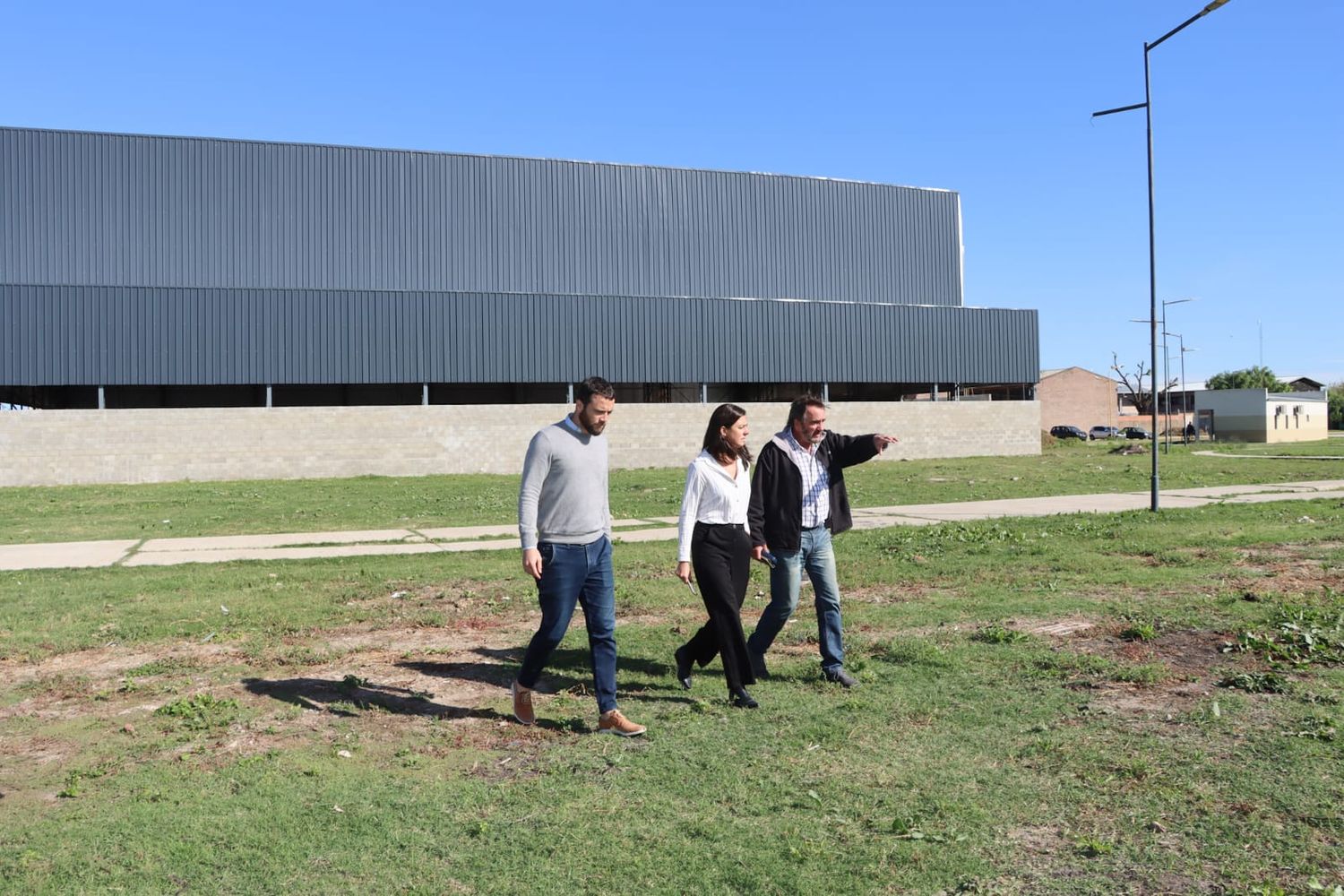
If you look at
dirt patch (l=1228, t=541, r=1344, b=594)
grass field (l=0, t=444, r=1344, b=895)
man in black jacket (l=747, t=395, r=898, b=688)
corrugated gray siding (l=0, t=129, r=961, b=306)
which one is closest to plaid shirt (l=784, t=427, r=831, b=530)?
man in black jacket (l=747, t=395, r=898, b=688)

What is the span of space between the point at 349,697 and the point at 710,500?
2.59m

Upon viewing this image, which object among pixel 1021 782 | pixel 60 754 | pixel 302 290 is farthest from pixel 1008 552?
pixel 302 290

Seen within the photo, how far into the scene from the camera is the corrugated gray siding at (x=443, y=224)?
36844mm

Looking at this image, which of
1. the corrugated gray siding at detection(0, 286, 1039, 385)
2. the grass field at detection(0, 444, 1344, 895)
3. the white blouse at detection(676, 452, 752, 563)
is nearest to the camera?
the grass field at detection(0, 444, 1344, 895)

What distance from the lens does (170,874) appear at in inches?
160

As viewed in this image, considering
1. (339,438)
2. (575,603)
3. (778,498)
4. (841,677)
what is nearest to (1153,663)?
(841,677)

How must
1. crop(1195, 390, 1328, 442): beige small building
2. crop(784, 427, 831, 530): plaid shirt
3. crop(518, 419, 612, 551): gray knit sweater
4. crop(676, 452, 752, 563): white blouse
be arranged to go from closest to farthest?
1. crop(518, 419, 612, 551): gray knit sweater
2. crop(676, 452, 752, 563): white blouse
3. crop(784, 427, 831, 530): plaid shirt
4. crop(1195, 390, 1328, 442): beige small building

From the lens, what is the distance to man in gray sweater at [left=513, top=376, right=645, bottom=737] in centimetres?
595

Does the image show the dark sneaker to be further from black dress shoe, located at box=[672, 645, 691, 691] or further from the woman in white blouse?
black dress shoe, located at box=[672, 645, 691, 691]

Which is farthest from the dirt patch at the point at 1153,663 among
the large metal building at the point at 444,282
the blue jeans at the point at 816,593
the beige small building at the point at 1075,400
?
the beige small building at the point at 1075,400

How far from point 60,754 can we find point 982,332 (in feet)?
140

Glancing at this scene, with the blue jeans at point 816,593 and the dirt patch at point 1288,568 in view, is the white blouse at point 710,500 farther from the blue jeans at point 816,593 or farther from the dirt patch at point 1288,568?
the dirt patch at point 1288,568

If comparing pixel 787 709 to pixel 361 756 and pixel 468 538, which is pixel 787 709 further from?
pixel 468 538

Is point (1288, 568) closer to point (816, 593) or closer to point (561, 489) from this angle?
point (816, 593)
